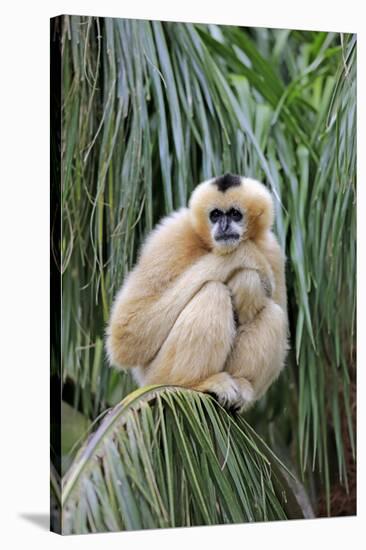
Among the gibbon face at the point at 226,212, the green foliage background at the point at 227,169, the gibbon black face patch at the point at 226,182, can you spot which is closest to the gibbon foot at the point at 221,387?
the green foliage background at the point at 227,169

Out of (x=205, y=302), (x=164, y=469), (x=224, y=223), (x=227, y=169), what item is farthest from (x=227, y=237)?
(x=164, y=469)

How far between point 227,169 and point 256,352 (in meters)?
1.21

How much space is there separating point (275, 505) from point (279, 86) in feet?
8.95

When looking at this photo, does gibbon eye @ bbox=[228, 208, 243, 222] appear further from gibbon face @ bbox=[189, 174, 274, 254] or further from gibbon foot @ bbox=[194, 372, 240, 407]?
gibbon foot @ bbox=[194, 372, 240, 407]

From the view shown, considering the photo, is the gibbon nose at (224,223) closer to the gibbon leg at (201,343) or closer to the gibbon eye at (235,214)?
the gibbon eye at (235,214)

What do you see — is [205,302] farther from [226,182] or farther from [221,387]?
[226,182]

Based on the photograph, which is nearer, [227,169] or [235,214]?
[235,214]

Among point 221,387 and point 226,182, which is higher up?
point 226,182

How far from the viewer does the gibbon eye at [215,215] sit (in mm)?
7211

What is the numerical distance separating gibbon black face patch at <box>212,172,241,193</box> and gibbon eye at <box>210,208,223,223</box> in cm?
12

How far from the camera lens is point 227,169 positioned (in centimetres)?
758

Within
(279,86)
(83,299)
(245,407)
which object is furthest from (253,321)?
(279,86)

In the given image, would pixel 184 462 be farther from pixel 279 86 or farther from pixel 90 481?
pixel 279 86

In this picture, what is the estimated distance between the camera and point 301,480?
25.5ft
